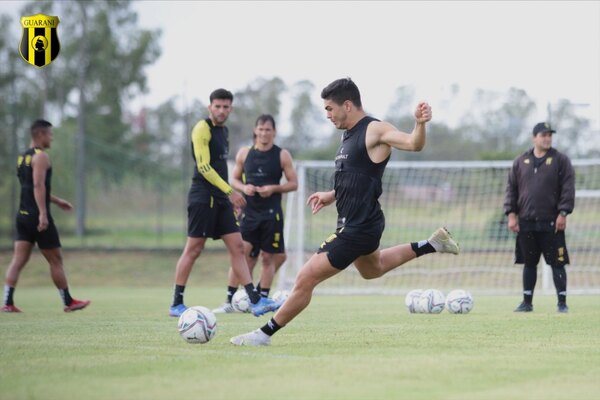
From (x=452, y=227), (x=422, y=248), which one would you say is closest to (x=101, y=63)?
(x=452, y=227)

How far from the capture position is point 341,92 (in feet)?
26.2

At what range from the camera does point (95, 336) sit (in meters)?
8.91

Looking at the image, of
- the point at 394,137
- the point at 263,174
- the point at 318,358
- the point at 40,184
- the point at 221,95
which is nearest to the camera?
the point at 318,358

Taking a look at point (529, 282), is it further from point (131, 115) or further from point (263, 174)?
point (131, 115)

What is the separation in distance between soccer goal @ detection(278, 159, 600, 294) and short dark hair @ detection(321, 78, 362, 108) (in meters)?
10.7

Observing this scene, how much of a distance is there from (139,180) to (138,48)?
14266mm

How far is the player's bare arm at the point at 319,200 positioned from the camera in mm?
8315

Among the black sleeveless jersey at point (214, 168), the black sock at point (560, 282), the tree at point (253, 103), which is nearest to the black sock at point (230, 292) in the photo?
the black sleeveless jersey at point (214, 168)

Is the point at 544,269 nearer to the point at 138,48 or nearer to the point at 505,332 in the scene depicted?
the point at 505,332

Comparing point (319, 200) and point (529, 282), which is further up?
point (319, 200)

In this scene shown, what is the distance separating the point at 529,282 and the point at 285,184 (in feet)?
11.6

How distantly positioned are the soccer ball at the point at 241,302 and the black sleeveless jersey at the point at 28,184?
2944 mm

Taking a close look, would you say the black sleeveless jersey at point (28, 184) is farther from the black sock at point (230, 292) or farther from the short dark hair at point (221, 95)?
the short dark hair at point (221, 95)

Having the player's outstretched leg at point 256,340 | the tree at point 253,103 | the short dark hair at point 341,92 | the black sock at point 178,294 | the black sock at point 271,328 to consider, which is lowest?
the black sock at point 178,294
